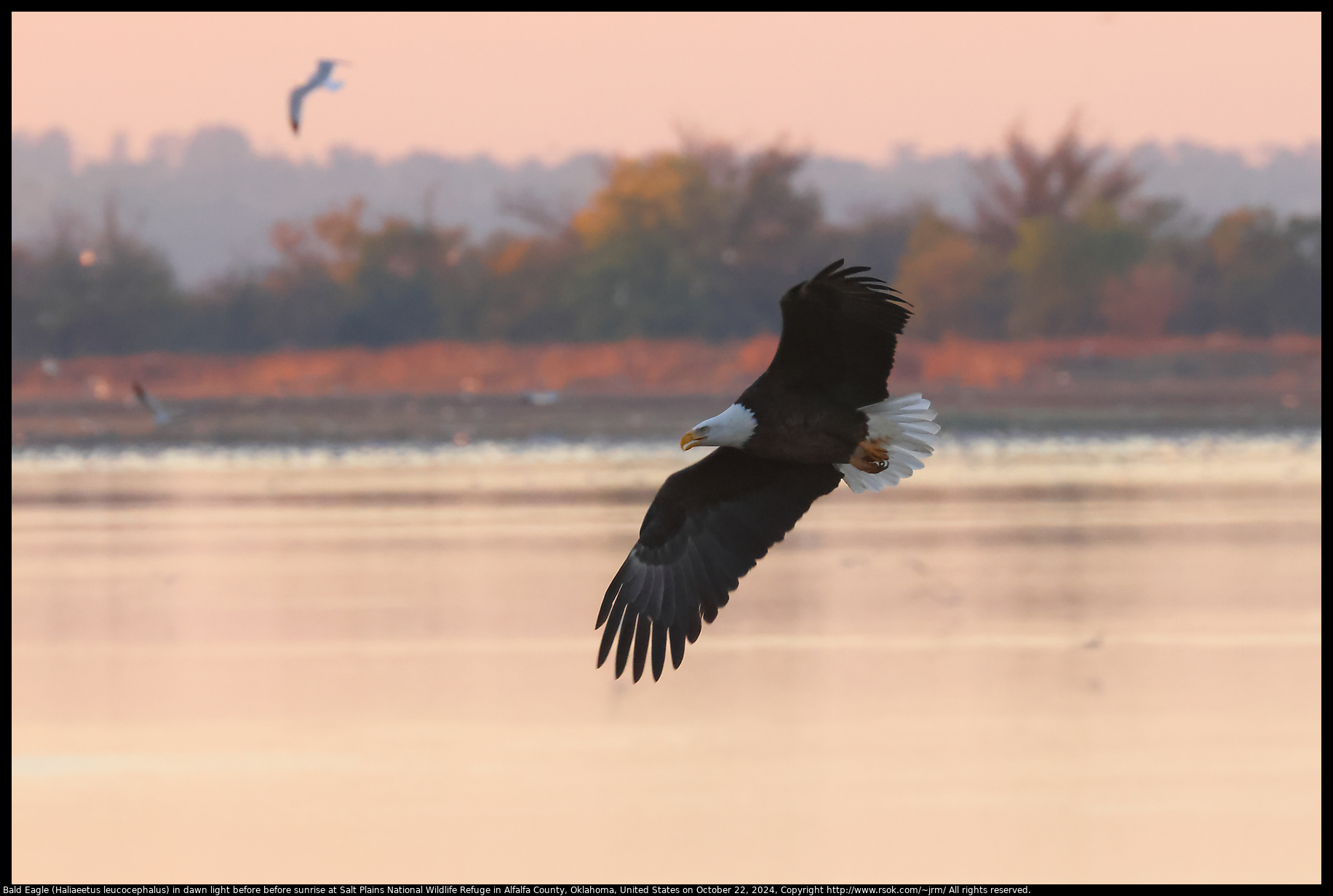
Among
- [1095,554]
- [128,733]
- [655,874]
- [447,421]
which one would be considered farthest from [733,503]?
[447,421]

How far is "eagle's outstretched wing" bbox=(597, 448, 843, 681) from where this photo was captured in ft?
28.5

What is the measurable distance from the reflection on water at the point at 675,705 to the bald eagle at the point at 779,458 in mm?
1135

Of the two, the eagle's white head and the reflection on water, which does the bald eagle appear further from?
the reflection on water

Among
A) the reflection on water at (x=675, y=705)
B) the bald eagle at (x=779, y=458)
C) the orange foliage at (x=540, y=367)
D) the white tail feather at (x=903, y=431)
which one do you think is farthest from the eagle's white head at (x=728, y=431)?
the orange foliage at (x=540, y=367)

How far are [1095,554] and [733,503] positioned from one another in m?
10.5

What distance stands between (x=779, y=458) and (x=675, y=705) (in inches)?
161

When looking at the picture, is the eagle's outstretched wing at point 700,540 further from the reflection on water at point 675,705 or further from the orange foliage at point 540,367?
the orange foliage at point 540,367

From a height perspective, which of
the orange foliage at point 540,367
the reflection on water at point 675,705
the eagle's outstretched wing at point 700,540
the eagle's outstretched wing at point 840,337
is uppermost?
the orange foliage at point 540,367

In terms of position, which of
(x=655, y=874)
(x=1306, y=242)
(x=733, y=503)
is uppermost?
(x=1306, y=242)

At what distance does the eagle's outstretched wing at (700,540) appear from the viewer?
868 cm

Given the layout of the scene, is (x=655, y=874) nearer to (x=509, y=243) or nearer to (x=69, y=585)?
(x=69, y=585)

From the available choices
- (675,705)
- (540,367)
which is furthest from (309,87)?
(540,367)

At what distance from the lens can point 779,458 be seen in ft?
26.9

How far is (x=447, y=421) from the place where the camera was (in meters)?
41.1
